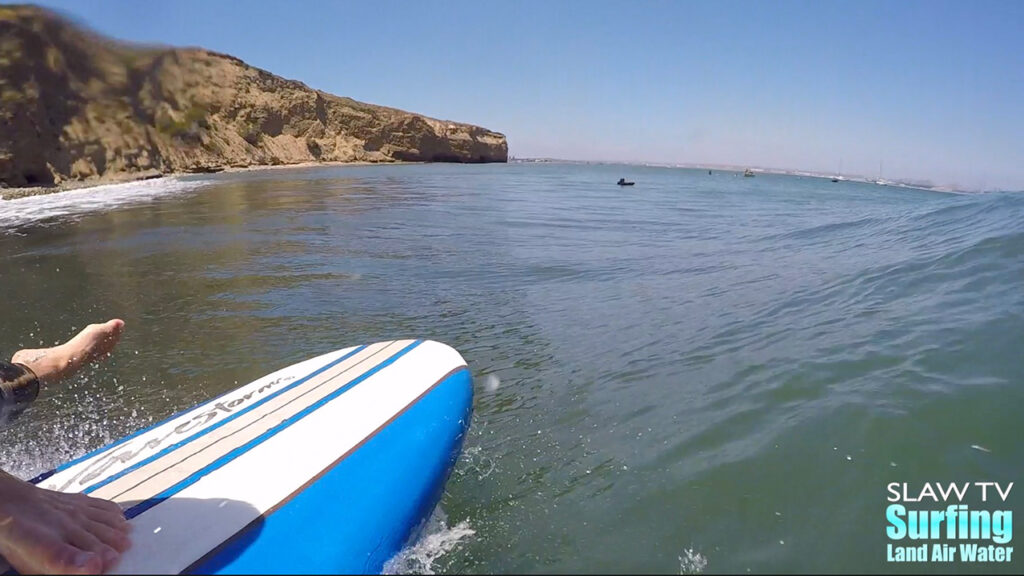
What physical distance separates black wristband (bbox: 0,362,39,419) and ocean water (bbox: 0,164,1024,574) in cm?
54

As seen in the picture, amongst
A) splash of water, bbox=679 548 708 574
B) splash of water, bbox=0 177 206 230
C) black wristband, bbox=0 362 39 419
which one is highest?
splash of water, bbox=0 177 206 230

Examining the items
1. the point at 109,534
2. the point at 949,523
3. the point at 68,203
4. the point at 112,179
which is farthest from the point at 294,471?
the point at 68,203

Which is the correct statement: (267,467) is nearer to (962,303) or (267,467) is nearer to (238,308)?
(238,308)

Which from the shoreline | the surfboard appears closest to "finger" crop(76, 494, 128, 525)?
the surfboard

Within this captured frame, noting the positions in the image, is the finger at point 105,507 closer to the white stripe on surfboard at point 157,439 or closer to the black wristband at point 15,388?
the white stripe on surfboard at point 157,439

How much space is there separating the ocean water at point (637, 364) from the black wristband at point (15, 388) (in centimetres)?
54

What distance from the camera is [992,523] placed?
7.79 ft

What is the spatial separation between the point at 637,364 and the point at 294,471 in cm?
293

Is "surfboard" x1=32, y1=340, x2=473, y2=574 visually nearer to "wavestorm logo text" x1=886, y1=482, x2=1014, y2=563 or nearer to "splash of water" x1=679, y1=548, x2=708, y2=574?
"splash of water" x1=679, y1=548, x2=708, y2=574

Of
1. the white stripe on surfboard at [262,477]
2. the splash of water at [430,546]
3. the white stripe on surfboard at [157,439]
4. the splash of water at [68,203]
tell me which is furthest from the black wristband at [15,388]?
the splash of water at [68,203]

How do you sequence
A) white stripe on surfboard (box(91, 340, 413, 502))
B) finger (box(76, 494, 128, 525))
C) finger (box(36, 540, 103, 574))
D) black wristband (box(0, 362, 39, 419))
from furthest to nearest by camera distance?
1. black wristband (box(0, 362, 39, 419))
2. white stripe on surfboard (box(91, 340, 413, 502))
3. finger (box(76, 494, 128, 525))
4. finger (box(36, 540, 103, 574))

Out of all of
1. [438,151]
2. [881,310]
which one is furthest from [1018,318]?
[438,151]

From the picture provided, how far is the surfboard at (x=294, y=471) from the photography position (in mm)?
2053

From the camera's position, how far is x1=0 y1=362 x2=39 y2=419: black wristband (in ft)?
10.2
